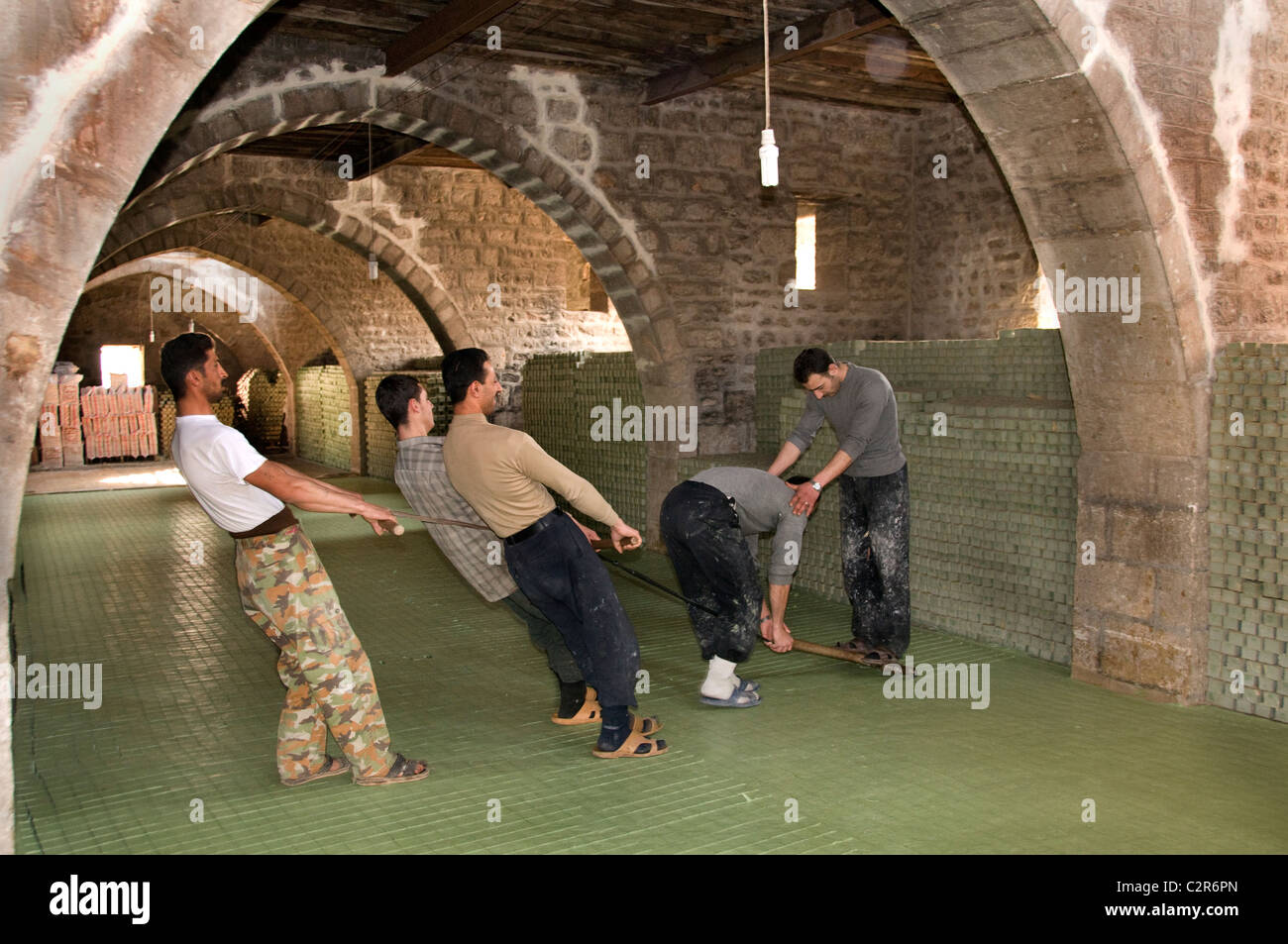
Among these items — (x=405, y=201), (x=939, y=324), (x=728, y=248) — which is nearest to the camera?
(x=728, y=248)

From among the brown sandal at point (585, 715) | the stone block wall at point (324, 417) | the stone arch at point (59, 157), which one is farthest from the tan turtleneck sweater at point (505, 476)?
the stone block wall at point (324, 417)

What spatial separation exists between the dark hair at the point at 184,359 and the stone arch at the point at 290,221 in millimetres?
8602

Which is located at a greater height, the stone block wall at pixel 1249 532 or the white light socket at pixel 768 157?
the white light socket at pixel 768 157

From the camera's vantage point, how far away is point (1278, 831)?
3.76 meters

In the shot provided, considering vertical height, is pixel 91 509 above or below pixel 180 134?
below

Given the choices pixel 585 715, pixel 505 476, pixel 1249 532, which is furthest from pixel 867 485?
pixel 505 476

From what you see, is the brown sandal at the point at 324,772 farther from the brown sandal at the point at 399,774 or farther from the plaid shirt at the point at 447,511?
the plaid shirt at the point at 447,511

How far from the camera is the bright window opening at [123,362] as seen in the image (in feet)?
74.2

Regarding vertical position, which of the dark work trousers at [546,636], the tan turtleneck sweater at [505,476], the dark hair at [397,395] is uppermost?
the dark hair at [397,395]

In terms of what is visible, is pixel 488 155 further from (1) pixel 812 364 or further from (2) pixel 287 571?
(2) pixel 287 571

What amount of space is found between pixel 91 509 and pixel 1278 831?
12.9 m

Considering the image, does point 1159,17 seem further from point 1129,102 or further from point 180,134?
point 180,134

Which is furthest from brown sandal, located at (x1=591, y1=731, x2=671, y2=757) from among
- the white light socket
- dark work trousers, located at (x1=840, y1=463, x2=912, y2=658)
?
the white light socket

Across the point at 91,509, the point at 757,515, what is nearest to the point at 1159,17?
the point at 757,515
